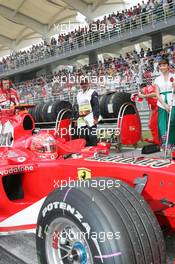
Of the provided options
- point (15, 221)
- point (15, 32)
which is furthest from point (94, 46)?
point (15, 221)

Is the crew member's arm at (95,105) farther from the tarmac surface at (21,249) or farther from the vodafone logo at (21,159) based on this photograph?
the tarmac surface at (21,249)

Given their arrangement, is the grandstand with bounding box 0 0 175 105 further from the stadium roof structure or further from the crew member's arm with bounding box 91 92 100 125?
the crew member's arm with bounding box 91 92 100 125

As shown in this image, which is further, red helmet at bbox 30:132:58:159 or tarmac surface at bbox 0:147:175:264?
red helmet at bbox 30:132:58:159

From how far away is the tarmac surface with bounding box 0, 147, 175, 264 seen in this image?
3.07m

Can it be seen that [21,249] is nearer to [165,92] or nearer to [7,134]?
[7,134]

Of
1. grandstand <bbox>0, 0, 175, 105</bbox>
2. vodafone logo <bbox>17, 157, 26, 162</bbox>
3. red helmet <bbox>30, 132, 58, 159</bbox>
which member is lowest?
vodafone logo <bbox>17, 157, 26, 162</bbox>

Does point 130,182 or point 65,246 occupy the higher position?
point 130,182

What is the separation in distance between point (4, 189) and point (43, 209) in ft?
3.79

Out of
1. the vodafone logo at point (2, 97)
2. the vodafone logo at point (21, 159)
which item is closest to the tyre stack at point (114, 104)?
the vodafone logo at point (2, 97)

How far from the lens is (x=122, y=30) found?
70.1ft

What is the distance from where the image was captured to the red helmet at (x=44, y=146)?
3728mm

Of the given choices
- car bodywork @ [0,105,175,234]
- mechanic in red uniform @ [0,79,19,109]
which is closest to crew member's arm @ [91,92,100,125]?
mechanic in red uniform @ [0,79,19,109]

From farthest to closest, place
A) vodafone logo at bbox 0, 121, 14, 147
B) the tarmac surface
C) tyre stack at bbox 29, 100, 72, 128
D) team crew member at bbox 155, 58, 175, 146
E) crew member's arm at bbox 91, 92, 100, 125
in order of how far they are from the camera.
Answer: tyre stack at bbox 29, 100, 72, 128
crew member's arm at bbox 91, 92, 100, 125
team crew member at bbox 155, 58, 175, 146
vodafone logo at bbox 0, 121, 14, 147
the tarmac surface

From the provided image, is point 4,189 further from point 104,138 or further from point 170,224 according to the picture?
point 104,138
